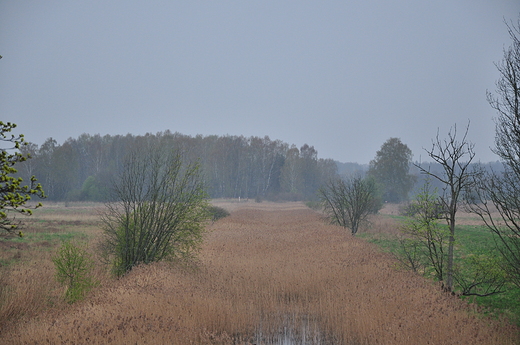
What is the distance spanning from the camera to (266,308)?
35.4 ft

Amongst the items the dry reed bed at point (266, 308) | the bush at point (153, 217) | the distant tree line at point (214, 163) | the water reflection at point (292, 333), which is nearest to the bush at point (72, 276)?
the dry reed bed at point (266, 308)

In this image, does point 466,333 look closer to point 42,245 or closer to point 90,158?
point 42,245

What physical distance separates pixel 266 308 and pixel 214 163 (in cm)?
6668

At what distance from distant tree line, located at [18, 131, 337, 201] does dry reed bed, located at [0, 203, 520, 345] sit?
5380 cm

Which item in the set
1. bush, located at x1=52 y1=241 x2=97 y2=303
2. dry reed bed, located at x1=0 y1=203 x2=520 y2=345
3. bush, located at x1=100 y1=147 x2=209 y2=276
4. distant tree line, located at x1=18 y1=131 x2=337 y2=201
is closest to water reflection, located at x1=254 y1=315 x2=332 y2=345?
dry reed bed, located at x1=0 y1=203 x2=520 y2=345

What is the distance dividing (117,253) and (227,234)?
11392 millimetres

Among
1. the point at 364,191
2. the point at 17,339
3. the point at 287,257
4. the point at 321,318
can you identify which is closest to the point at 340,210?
the point at 364,191

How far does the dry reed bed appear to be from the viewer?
7.15 meters

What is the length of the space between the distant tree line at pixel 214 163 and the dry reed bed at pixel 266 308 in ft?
176

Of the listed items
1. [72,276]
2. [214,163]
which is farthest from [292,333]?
[214,163]

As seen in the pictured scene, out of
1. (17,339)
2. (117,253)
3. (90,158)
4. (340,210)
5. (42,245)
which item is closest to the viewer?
(17,339)

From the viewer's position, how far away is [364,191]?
910 inches

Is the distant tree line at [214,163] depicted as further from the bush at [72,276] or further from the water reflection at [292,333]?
the water reflection at [292,333]

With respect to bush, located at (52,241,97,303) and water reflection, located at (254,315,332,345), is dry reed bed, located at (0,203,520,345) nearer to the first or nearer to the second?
water reflection, located at (254,315,332,345)
